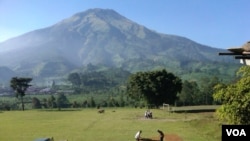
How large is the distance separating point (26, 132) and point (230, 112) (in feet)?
90.3

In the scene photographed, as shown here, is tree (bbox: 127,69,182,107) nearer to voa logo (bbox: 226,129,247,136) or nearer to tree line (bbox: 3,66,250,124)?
tree line (bbox: 3,66,250,124)

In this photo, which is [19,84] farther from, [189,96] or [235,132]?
[235,132]

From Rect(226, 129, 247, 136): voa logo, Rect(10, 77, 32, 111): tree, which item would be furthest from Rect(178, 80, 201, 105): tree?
Rect(226, 129, 247, 136): voa logo

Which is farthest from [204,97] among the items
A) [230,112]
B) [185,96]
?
[230,112]

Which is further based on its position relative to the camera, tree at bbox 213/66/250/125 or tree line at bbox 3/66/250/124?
tree line at bbox 3/66/250/124

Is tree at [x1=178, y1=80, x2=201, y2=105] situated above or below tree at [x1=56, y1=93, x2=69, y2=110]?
above

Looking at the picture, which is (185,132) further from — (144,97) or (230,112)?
(144,97)

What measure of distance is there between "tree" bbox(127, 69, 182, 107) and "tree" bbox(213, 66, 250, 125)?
62997 mm

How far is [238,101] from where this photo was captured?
1565 centimetres

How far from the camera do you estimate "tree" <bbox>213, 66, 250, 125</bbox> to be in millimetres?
15344

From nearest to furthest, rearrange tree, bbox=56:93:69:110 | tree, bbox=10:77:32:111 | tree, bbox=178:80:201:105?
1. tree, bbox=10:77:32:111
2. tree, bbox=178:80:201:105
3. tree, bbox=56:93:69:110

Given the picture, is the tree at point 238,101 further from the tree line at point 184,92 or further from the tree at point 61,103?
the tree at point 61,103

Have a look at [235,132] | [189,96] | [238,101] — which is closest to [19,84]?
[189,96]

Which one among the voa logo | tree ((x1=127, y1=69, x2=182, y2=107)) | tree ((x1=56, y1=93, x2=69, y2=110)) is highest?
tree ((x1=127, y1=69, x2=182, y2=107))
